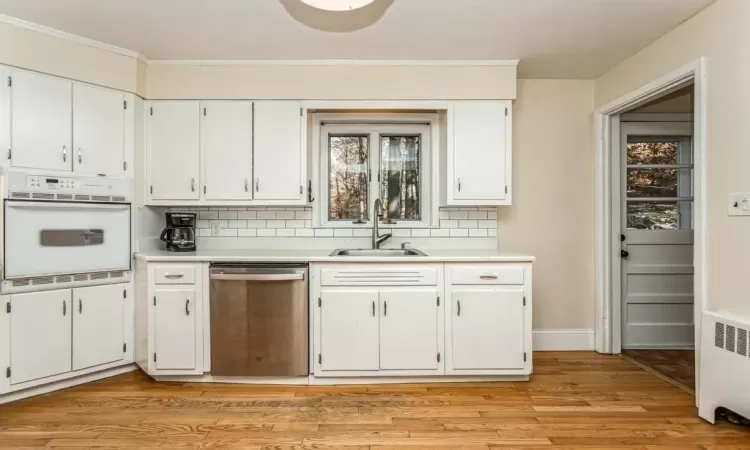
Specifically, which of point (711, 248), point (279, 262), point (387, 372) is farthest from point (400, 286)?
point (711, 248)

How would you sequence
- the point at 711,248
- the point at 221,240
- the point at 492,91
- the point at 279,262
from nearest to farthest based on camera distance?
the point at 711,248 → the point at 279,262 → the point at 492,91 → the point at 221,240

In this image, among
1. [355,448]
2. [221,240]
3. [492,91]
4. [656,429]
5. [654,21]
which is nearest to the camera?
[355,448]

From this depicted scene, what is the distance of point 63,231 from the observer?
2.73 metres

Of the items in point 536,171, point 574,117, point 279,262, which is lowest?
point 279,262

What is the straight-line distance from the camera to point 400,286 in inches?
111

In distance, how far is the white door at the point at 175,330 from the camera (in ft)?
9.30

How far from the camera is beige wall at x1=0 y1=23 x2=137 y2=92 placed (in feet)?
8.38

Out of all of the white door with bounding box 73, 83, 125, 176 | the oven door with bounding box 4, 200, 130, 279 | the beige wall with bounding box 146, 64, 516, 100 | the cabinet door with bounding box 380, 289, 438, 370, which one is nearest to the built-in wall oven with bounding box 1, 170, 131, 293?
the oven door with bounding box 4, 200, 130, 279

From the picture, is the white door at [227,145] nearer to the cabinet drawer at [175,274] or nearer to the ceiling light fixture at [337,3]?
the cabinet drawer at [175,274]

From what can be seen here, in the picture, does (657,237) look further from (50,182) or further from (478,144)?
(50,182)

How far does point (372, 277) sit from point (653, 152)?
276cm

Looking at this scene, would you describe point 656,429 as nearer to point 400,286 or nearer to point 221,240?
point 400,286

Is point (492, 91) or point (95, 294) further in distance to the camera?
point (492, 91)

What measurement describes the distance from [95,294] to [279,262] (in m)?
1.26
